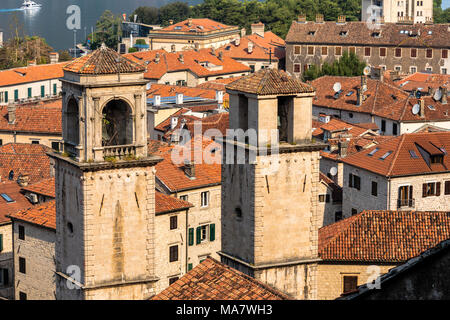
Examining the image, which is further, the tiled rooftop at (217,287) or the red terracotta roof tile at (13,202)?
the red terracotta roof tile at (13,202)

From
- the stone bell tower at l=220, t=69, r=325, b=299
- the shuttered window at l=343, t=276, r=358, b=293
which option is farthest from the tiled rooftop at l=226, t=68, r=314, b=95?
the shuttered window at l=343, t=276, r=358, b=293

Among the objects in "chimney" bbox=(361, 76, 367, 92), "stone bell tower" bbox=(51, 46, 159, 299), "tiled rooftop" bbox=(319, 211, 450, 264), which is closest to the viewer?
"stone bell tower" bbox=(51, 46, 159, 299)

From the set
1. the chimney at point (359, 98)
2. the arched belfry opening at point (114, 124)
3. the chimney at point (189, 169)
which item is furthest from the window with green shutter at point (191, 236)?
the chimney at point (359, 98)

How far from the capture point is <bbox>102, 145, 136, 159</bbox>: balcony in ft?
116

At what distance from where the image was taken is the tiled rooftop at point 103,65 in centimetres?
3559

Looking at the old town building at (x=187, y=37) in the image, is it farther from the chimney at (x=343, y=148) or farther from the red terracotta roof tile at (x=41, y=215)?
the red terracotta roof tile at (x=41, y=215)

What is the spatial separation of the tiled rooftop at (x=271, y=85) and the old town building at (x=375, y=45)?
92879 millimetres

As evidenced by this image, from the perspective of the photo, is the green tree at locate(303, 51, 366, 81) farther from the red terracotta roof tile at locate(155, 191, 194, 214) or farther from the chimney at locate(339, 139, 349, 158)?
the red terracotta roof tile at locate(155, 191, 194, 214)

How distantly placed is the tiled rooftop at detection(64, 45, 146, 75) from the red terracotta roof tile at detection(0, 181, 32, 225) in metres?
20.9

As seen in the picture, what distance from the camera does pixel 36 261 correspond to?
51.8m

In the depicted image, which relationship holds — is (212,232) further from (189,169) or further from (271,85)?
(271,85)

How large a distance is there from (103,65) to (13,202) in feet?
78.5

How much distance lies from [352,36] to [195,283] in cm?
10581
